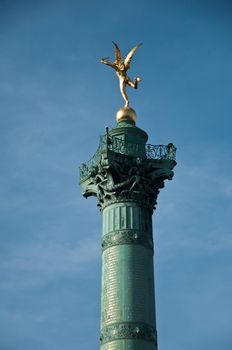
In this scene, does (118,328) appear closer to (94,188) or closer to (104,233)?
(104,233)

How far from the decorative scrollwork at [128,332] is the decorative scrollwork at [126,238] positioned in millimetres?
4543

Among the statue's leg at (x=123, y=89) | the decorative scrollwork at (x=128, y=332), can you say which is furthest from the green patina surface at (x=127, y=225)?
the statue's leg at (x=123, y=89)

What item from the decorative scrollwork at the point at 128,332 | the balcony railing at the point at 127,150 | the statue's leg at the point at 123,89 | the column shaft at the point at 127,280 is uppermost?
the statue's leg at the point at 123,89

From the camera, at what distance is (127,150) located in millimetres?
42781

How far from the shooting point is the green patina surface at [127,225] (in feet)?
124

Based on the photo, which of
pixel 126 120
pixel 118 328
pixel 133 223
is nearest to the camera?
pixel 118 328

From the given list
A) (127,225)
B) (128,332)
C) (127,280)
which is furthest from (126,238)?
(128,332)

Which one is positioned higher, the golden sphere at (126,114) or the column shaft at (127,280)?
the golden sphere at (126,114)

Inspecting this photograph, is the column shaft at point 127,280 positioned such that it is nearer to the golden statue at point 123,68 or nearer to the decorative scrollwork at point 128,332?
the decorative scrollwork at point 128,332

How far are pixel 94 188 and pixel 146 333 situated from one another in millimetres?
9433

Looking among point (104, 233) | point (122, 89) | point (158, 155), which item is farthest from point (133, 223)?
A: point (122, 89)

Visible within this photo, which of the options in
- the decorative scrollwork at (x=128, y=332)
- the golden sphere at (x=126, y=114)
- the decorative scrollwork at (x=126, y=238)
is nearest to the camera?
the decorative scrollwork at (x=128, y=332)

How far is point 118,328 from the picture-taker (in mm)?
37594

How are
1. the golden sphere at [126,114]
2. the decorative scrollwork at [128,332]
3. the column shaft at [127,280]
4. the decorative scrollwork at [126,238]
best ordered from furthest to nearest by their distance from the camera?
the golden sphere at [126,114] → the decorative scrollwork at [126,238] → the column shaft at [127,280] → the decorative scrollwork at [128,332]
